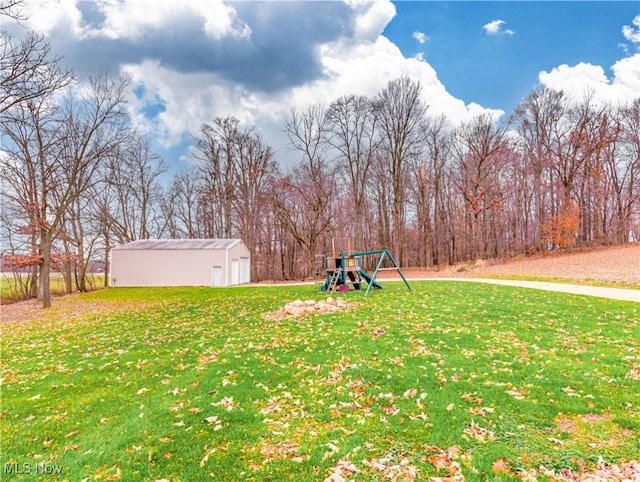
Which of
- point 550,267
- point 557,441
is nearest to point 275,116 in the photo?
point 550,267

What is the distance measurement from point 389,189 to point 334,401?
96.1 feet

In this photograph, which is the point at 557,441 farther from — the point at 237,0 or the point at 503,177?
the point at 503,177

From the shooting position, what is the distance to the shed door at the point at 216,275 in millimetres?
23672

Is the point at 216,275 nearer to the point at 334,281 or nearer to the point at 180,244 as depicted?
the point at 180,244

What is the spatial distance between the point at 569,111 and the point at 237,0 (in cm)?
2971

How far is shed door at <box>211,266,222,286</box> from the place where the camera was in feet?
77.7

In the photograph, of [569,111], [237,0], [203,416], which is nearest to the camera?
[203,416]

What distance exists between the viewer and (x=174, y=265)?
2408 cm

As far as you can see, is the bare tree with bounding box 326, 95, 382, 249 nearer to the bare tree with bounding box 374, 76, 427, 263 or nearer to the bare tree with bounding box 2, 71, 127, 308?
the bare tree with bounding box 374, 76, 427, 263

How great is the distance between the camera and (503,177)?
29375 millimetres

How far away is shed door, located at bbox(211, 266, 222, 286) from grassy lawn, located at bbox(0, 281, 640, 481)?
1545 cm

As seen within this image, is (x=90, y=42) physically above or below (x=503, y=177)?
above

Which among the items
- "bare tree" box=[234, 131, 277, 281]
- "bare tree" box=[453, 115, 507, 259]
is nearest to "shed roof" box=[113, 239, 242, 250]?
"bare tree" box=[234, 131, 277, 281]
